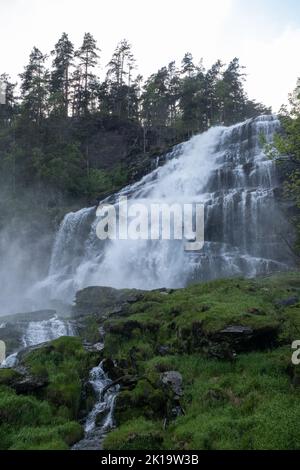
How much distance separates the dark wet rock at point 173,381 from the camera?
11.2 meters

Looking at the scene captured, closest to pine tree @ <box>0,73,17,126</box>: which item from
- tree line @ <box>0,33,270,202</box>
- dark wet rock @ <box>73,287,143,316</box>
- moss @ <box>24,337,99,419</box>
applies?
tree line @ <box>0,33,270,202</box>

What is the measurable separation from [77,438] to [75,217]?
32434mm

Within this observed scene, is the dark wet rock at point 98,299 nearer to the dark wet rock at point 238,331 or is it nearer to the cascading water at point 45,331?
the cascading water at point 45,331

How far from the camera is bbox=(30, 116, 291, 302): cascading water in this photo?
96.2ft

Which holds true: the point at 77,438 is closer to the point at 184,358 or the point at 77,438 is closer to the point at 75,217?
the point at 184,358

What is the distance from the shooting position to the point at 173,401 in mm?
10883

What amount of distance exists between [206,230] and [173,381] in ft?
69.1

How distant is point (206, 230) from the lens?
104 feet

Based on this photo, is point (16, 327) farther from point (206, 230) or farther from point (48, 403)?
point (206, 230)

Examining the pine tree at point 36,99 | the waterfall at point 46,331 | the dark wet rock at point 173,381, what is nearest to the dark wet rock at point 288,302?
the dark wet rock at point 173,381

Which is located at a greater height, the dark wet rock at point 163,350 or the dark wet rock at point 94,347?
the dark wet rock at point 163,350

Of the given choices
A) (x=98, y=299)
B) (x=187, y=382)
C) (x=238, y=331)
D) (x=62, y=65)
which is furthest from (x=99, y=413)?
(x=62, y=65)

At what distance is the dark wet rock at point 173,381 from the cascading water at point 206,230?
15420 millimetres
